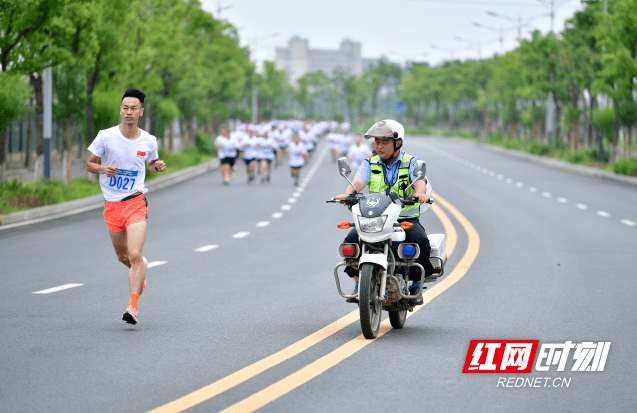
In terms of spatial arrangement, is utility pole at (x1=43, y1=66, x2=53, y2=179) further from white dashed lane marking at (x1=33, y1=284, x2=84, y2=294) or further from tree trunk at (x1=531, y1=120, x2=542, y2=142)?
tree trunk at (x1=531, y1=120, x2=542, y2=142)

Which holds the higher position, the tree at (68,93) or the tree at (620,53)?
the tree at (620,53)

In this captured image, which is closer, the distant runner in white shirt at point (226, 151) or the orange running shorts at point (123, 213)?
the orange running shorts at point (123, 213)

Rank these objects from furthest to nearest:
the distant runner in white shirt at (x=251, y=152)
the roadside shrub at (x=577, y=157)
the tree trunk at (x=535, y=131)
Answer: the tree trunk at (x=535, y=131), the roadside shrub at (x=577, y=157), the distant runner in white shirt at (x=251, y=152)

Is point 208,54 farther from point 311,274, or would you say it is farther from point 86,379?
point 86,379

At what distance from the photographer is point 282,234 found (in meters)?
17.1

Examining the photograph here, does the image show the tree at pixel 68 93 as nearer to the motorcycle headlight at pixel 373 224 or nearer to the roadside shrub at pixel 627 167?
the motorcycle headlight at pixel 373 224

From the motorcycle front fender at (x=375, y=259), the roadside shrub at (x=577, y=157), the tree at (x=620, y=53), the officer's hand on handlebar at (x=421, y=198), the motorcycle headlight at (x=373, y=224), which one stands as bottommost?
the roadside shrub at (x=577, y=157)

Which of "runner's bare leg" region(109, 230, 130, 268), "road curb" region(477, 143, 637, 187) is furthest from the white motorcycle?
"road curb" region(477, 143, 637, 187)

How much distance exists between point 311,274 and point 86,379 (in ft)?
19.1

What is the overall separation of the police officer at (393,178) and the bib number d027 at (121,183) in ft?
6.17

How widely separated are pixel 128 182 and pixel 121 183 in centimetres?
6

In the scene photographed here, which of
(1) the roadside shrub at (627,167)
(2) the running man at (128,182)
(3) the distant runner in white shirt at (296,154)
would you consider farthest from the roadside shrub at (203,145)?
(2) the running man at (128,182)

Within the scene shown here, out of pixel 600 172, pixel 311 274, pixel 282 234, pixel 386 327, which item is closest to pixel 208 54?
pixel 600 172

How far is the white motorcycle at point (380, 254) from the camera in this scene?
745cm
